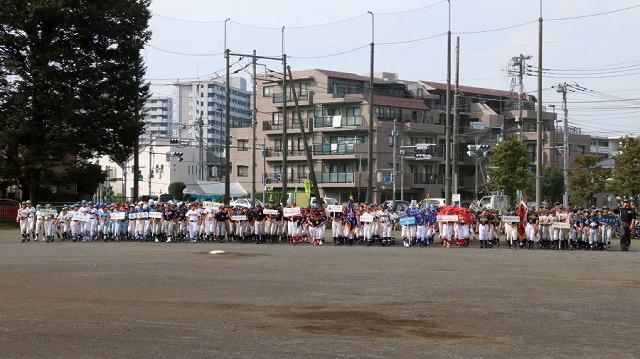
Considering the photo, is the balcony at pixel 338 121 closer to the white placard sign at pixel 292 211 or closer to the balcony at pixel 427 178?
the balcony at pixel 427 178

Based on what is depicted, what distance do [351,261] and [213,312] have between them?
1114cm

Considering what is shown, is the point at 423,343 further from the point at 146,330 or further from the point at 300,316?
the point at 146,330

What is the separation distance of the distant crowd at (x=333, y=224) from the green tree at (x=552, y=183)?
35311 millimetres

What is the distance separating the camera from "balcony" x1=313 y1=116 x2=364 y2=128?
73.0 m

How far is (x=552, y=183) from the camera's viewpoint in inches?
2835

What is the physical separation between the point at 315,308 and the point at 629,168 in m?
37.5

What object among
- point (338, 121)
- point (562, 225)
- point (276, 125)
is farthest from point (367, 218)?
point (276, 125)

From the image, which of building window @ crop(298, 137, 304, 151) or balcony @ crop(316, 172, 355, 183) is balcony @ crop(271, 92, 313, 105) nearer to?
building window @ crop(298, 137, 304, 151)

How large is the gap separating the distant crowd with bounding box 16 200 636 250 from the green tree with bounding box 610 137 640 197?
10.3 m

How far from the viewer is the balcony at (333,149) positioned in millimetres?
73188

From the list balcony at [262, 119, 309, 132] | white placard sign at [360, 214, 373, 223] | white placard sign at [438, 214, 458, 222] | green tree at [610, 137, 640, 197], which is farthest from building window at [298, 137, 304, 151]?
white placard sign at [438, 214, 458, 222]

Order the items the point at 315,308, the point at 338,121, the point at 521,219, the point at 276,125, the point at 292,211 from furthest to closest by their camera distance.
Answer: the point at 276,125, the point at 338,121, the point at 292,211, the point at 521,219, the point at 315,308

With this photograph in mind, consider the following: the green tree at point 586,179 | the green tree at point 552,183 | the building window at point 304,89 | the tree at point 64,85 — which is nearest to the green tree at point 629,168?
the green tree at point 586,179

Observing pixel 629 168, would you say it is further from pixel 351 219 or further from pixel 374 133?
pixel 374 133
